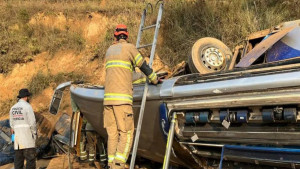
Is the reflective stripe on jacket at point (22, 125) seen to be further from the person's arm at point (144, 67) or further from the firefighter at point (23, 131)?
the person's arm at point (144, 67)

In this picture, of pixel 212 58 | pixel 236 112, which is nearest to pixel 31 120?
pixel 212 58

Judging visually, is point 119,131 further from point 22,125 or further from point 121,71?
point 22,125

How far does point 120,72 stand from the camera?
3.42 meters

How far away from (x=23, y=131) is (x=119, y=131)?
2.96m

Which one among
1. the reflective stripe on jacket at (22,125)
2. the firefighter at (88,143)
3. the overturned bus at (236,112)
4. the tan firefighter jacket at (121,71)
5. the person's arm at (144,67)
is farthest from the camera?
the reflective stripe on jacket at (22,125)

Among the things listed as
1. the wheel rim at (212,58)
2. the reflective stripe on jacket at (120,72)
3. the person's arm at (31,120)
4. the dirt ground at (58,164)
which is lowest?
the dirt ground at (58,164)

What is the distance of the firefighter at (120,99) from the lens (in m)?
3.30

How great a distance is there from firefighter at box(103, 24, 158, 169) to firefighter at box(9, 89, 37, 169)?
2.79m

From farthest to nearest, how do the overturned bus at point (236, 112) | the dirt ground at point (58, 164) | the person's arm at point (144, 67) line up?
the dirt ground at point (58, 164), the person's arm at point (144, 67), the overturned bus at point (236, 112)

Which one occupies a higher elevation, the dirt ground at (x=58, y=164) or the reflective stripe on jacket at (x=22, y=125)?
the reflective stripe on jacket at (x=22, y=125)

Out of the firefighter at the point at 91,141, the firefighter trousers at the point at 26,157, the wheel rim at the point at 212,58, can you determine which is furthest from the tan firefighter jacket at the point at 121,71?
the firefighter trousers at the point at 26,157

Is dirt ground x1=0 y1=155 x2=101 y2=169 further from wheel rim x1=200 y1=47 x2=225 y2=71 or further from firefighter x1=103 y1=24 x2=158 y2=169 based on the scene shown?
wheel rim x1=200 y1=47 x2=225 y2=71

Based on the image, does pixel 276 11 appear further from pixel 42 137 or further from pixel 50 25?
pixel 50 25

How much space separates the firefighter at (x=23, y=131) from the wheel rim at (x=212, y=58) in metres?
3.26
